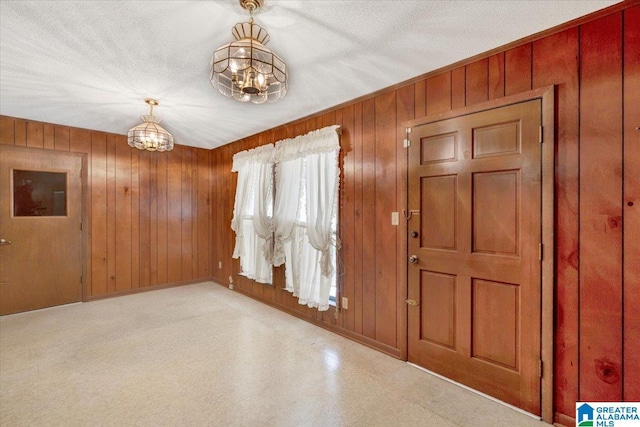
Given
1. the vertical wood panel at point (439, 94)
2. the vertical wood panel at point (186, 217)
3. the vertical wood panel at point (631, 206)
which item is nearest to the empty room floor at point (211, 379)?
the vertical wood panel at point (631, 206)

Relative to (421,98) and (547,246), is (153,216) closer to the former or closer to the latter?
(421,98)

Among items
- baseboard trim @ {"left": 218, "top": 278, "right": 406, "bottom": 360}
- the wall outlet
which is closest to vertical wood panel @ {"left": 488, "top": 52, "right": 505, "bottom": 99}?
the wall outlet

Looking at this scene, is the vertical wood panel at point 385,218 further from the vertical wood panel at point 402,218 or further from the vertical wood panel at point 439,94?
the vertical wood panel at point 439,94

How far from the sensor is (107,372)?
240 cm

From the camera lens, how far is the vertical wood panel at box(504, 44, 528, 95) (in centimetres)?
198

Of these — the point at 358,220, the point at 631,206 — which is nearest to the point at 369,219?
the point at 358,220

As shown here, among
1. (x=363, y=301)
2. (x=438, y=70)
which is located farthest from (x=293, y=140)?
(x=363, y=301)

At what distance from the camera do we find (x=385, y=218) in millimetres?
2773

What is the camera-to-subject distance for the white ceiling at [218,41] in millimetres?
1682

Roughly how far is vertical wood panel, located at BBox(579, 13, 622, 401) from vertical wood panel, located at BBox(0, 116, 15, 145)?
5.83 meters

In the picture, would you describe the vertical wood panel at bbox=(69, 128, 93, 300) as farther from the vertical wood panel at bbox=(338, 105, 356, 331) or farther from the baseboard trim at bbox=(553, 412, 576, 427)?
the baseboard trim at bbox=(553, 412, 576, 427)

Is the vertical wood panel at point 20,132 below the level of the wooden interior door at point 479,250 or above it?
above

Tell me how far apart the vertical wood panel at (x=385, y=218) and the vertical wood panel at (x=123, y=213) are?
3961 mm

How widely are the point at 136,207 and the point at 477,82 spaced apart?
16.1ft
